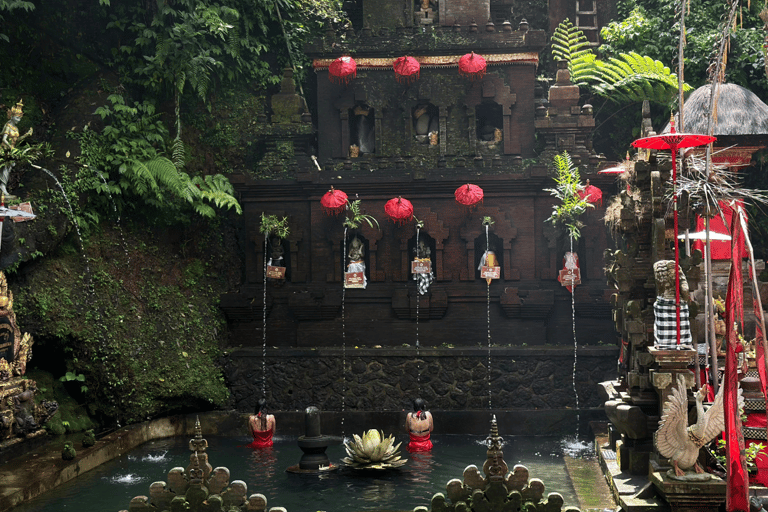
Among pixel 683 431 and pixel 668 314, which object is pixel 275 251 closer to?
pixel 668 314

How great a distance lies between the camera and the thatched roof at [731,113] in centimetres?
1493

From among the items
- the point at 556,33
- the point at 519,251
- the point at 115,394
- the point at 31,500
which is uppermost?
the point at 556,33

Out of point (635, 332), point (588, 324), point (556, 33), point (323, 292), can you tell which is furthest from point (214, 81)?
point (635, 332)

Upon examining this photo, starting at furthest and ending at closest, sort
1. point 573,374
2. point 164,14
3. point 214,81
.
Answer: point 214,81
point 164,14
point 573,374

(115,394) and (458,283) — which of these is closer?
(115,394)

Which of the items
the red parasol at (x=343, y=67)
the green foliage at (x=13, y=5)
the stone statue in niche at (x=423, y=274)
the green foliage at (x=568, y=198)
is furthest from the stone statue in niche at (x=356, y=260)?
the green foliage at (x=13, y=5)

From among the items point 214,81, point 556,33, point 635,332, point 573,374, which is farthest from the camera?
point 556,33

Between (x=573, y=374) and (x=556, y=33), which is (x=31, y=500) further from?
(x=556, y=33)

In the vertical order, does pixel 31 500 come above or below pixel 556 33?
below

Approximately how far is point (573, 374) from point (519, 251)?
2.71 m

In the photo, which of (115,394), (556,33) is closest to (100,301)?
(115,394)

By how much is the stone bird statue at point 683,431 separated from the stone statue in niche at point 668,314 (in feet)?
2.73

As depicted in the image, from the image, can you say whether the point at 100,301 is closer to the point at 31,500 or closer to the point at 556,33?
the point at 31,500

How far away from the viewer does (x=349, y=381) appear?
49.6 ft
